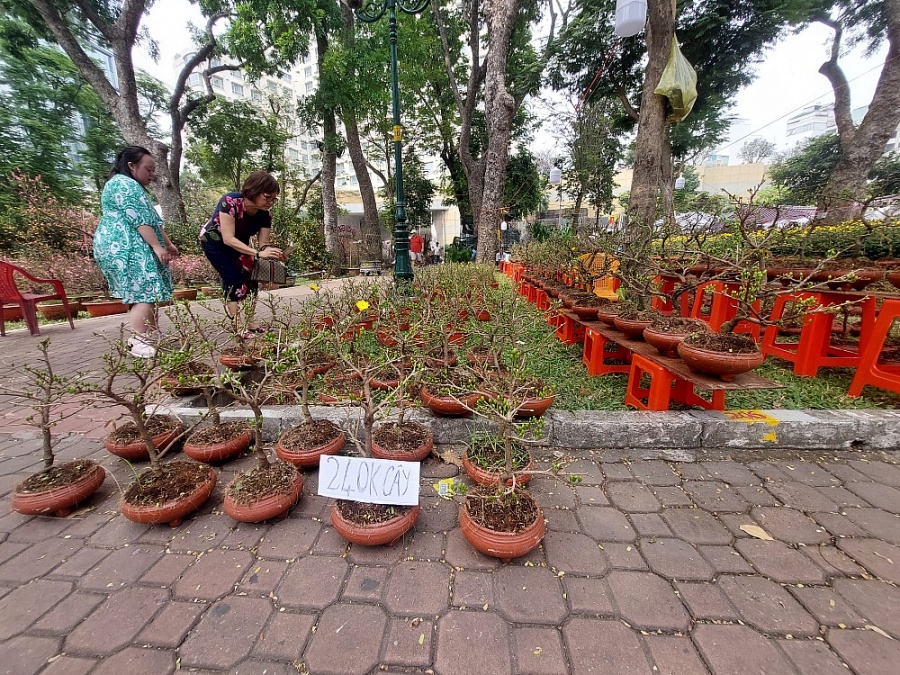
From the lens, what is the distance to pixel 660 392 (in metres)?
2.34

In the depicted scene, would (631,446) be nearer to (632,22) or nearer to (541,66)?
(632,22)

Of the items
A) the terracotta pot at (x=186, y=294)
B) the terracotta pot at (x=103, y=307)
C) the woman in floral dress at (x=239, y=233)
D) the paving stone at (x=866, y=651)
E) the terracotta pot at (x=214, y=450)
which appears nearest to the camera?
the paving stone at (x=866, y=651)

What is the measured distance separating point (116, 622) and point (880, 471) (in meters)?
3.77

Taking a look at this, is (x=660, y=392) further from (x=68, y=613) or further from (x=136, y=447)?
(x=136, y=447)

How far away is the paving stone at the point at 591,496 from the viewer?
1818mm

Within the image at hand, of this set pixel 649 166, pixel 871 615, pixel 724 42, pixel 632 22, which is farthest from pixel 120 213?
pixel 724 42

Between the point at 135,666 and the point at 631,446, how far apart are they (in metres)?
2.49

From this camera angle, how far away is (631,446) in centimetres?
225

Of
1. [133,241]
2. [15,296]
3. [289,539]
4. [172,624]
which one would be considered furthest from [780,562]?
Answer: [15,296]

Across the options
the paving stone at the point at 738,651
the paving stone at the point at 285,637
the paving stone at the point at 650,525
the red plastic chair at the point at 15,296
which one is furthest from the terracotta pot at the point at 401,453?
the red plastic chair at the point at 15,296

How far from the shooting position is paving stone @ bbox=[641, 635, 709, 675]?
1.09 metres

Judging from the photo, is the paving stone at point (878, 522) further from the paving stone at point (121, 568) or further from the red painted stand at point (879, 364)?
the paving stone at point (121, 568)

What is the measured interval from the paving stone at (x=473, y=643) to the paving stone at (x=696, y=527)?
98 centimetres

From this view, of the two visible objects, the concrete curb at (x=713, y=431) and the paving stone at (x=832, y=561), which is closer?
the paving stone at (x=832, y=561)
